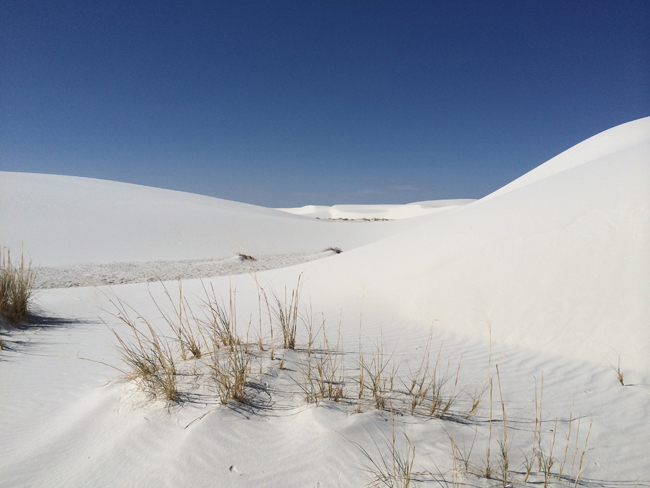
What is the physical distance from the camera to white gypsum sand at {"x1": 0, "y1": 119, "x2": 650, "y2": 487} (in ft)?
6.21

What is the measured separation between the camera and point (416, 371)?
316 centimetres

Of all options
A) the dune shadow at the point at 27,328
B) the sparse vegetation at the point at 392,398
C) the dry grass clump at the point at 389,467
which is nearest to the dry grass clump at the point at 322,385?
the sparse vegetation at the point at 392,398

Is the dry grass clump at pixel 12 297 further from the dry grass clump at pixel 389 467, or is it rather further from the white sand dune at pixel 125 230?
the white sand dune at pixel 125 230

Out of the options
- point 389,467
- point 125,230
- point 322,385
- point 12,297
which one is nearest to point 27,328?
point 12,297

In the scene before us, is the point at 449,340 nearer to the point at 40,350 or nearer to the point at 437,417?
the point at 437,417

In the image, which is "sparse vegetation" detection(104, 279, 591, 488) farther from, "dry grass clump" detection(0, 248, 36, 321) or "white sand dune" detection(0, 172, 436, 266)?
"white sand dune" detection(0, 172, 436, 266)

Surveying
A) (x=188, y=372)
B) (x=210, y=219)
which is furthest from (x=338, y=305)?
(x=210, y=219)

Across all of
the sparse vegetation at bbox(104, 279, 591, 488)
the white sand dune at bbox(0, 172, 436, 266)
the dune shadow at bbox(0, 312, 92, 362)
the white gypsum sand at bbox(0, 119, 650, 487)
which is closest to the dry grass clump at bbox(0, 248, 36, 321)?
the dune shadow at bbox(0, 312, 92, 362)

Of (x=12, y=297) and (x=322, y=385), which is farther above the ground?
(x=12, y=297)

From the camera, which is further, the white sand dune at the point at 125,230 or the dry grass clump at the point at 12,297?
the white sand dune at the point at 125,230

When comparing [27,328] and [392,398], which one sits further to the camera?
[27,328]

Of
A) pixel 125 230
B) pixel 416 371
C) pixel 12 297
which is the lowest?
pixel 416 371

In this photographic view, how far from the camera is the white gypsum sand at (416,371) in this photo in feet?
6.21

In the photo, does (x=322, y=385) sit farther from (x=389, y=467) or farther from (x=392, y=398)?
(x=389, y=467)
